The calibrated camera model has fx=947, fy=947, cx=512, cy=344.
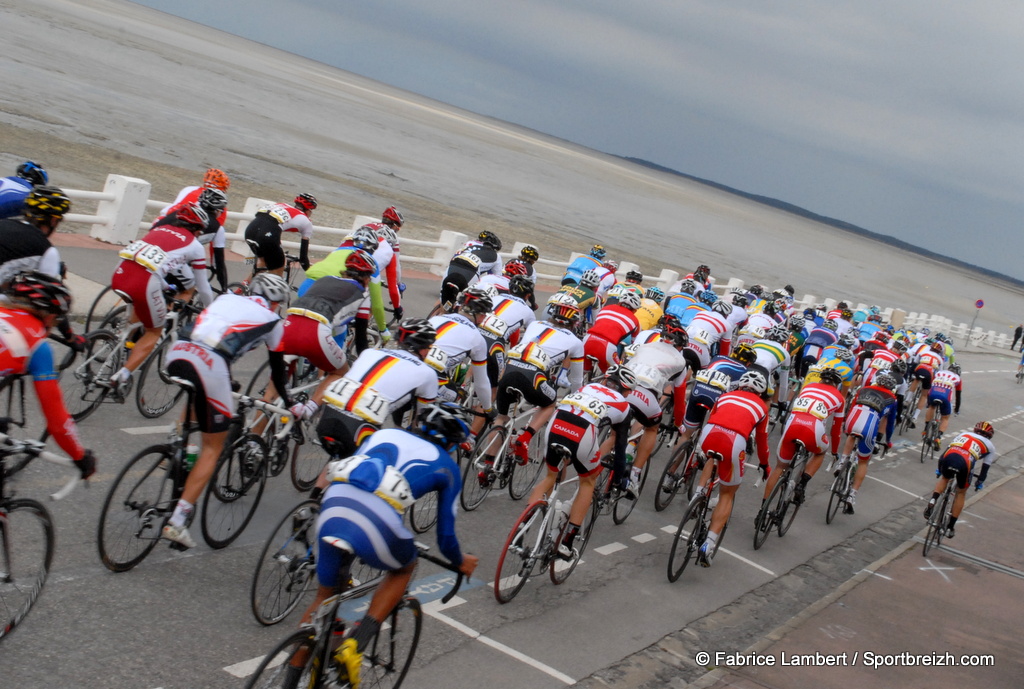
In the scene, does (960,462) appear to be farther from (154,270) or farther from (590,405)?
(154,270)

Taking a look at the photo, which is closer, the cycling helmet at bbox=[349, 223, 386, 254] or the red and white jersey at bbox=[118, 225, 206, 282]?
the red and white jersey at bbox=[118, 225, 206, 282]

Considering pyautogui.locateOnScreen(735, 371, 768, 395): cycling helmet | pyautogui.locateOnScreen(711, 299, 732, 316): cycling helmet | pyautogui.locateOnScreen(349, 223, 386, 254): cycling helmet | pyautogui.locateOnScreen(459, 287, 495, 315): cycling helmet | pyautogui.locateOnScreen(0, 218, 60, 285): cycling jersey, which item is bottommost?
pyautogui.locateOnScreen(0, 218, 60, 285): cycling jersey

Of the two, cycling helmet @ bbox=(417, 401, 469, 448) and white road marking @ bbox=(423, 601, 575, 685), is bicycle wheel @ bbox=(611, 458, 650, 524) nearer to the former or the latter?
white road marking @ bbox=(423, 601, 575, 685)

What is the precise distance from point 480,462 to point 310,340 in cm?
233

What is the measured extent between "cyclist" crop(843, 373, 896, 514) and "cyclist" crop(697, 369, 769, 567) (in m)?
3.84

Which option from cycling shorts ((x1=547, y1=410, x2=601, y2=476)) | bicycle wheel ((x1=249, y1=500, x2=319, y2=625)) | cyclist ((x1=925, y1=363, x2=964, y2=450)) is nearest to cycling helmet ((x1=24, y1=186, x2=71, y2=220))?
bicycle wheel ((x1=249, y1=500, x2=319, y2=625))

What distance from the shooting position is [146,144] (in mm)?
36469

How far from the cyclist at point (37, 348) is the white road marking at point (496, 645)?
302 centimetres

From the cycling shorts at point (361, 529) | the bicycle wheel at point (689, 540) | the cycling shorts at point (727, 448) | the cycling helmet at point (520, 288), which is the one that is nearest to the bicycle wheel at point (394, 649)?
the cycling shorts at point (361, 529)

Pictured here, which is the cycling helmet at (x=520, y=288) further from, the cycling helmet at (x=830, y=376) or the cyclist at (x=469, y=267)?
the cycling helmet at (x=830, y=376)

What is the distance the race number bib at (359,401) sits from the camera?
6371 mm

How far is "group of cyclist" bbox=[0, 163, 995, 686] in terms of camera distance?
5180mm

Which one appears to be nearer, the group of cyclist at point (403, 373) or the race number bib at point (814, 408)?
the group of cyclist at point (403, 373)

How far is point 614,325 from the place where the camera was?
12.1 metres
